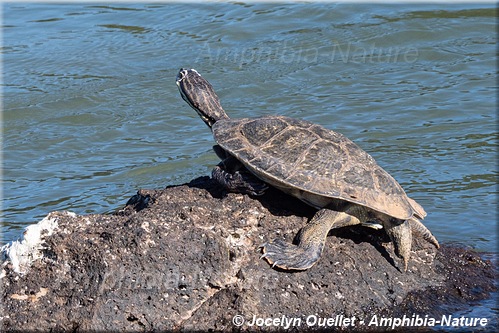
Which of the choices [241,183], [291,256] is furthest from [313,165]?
[291,256]

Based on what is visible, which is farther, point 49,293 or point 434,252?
point 434,252

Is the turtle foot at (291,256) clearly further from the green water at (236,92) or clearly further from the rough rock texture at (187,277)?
the green water at (236,92)

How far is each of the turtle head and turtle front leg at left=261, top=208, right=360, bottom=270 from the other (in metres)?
1.24

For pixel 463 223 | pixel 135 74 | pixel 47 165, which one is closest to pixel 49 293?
pixel 463 223

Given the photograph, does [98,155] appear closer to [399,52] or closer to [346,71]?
[346,71]

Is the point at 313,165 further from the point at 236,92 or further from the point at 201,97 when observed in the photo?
the point at 236,92

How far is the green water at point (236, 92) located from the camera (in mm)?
7020

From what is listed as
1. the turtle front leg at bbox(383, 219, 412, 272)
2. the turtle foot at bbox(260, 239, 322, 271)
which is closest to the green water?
the turtle front leg at bbox(383, 219, 412, 272)

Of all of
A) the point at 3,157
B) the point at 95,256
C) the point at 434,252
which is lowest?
the point at 3,157

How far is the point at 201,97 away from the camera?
16.8ft

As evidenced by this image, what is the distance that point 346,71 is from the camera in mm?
9836

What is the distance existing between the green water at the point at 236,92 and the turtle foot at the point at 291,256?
1.97 metres

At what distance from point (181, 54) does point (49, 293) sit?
6.91 meters

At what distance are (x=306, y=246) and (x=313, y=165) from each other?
47 cm
